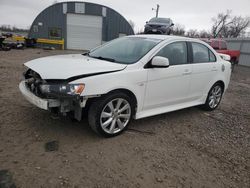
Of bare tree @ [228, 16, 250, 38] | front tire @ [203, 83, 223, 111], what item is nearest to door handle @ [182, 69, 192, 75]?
front tire @ [203, 83, 223, 111]

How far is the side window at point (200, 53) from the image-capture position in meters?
4.68

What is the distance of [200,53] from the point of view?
191 inches

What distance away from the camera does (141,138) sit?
3.70m

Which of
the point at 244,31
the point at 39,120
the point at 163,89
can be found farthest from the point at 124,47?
the point at 244,31

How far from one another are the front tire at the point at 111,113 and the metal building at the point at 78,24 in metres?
21.4

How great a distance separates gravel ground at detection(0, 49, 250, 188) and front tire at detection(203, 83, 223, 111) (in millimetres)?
653

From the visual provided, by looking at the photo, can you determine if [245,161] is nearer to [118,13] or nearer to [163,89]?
[163,89]

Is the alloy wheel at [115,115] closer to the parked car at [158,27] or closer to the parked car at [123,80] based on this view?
the parked car at [123,80]

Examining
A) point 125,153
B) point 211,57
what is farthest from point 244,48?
point 125,153

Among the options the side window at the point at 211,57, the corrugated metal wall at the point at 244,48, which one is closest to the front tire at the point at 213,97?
the side window at the point at 211,57

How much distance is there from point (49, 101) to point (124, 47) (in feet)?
6.23

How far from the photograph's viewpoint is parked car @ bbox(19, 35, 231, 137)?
3.09m

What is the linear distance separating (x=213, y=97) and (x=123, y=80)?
2.97 meters

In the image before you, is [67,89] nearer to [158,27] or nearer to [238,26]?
[158,27]
